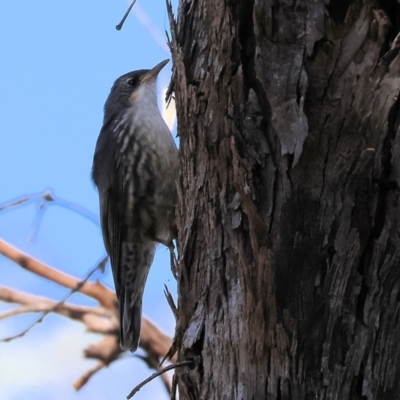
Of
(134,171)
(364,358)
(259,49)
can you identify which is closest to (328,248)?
(364,358)

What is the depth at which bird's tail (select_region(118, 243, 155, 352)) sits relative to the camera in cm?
454

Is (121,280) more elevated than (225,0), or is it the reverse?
(225,0)

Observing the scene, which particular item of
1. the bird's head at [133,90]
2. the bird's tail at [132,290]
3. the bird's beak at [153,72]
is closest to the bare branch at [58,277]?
the bird's tail at [132,290]

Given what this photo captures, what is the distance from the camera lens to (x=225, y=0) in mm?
2689

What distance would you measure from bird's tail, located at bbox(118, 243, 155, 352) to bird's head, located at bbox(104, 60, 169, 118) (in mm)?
912

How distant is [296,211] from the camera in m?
2.40

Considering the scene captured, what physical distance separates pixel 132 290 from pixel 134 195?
0.59 metres

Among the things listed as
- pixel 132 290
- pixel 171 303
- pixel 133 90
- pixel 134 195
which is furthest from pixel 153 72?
pixel 171 303

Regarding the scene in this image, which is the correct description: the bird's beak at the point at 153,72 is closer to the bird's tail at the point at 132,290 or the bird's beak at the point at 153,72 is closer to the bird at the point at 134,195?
the bird at the point at 134,195

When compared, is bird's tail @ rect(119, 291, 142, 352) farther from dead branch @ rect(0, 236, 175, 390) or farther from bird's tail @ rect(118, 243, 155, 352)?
dead branch @ rect(0, 236, 175, 390)

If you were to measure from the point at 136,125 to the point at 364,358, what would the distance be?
2551mm

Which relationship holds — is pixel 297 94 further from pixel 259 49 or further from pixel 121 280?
pixel 121 280

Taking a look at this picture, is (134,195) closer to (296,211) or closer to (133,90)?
(133,90)

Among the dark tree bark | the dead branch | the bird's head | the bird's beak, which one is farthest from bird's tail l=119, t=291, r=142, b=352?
the dark tree bark
